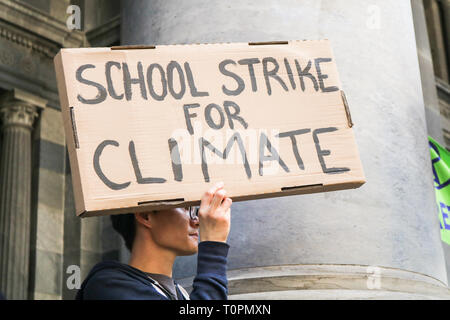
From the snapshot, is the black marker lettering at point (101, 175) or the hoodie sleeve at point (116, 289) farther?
the black marker lettering at point (101, 175)

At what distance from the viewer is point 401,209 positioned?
15.7 ft

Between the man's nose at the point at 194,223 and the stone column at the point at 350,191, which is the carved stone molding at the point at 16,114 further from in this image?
the man's nose at the point at 194,223

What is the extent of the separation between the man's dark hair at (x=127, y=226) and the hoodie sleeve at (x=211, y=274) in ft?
1.70

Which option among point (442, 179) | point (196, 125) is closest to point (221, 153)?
point (196, 125)

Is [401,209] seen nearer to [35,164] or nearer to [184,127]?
[184,127]

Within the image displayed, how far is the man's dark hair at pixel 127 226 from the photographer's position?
349cm

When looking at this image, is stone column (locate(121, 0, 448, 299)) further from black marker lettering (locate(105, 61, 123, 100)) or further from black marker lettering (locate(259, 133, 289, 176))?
black marker lettering (locate(105, 61, 123, 100))

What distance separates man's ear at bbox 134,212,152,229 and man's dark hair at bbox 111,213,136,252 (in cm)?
7

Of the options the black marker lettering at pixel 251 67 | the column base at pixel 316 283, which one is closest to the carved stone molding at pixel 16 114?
the column base at pixel 316 283

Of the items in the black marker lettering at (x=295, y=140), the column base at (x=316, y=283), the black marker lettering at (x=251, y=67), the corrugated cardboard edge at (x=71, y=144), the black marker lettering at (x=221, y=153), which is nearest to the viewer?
the corrugated cardboard edge at (x=71, y=144)

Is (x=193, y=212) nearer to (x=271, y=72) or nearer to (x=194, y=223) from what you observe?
(x=194, y=223)

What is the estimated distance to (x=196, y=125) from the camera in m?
3.42

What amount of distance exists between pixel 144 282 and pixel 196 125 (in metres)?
0.72

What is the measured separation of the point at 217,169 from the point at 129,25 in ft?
8.35
